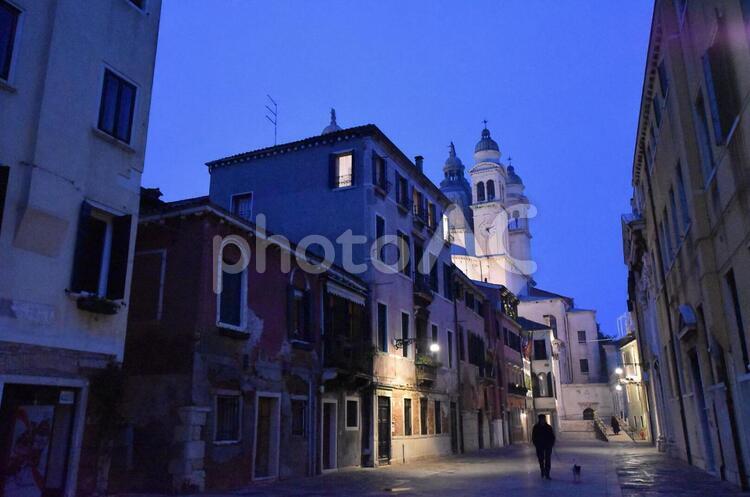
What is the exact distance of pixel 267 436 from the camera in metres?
16.5

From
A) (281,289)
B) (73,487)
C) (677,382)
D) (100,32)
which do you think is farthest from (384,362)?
(100,32)

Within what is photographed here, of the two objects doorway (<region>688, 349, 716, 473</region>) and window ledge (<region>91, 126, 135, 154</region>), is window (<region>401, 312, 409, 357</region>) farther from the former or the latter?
window ledge (<region>91, 126, 135, 154</region>)

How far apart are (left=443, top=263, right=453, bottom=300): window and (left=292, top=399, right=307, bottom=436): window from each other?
46.3 feet

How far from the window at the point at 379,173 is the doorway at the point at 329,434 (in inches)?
351

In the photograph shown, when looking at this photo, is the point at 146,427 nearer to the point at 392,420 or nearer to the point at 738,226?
the point at 392,420

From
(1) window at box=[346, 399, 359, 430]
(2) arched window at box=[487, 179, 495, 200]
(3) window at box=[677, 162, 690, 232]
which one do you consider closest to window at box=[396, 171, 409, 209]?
(1) window at box=[346, 399, 359, 430]

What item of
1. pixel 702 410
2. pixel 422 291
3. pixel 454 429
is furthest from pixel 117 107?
pixel 454 429

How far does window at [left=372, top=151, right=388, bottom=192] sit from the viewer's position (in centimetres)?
2414

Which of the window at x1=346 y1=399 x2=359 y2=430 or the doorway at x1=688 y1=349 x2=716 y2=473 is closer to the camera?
the doorway at x1=688 y1=349 x2=716 y2=473

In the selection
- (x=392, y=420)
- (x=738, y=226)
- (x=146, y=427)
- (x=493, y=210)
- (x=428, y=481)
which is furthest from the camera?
(x=493, y=210)

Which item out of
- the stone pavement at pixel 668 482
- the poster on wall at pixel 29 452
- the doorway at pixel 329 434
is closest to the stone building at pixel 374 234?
the doorway at pixel 329 434

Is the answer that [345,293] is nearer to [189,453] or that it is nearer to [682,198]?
[189,453]

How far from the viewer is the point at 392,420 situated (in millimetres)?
22906

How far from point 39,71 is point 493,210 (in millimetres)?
67686
